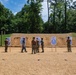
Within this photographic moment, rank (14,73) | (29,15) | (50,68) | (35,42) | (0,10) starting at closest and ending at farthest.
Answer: (14,73)
(50,68)
(35,42)
(29,15)
(0,10)

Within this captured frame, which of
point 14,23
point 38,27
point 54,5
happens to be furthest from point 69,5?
point 14,23

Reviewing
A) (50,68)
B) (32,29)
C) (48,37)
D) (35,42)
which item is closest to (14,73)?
(50,68)

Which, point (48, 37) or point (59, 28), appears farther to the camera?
point (59, 28)

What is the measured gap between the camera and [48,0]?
84.6 metres

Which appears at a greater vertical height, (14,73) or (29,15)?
(29,15)

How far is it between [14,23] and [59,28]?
55.6ft

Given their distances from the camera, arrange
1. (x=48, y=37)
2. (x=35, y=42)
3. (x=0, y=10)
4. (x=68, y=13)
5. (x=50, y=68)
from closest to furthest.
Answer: (x=50, y=68) < (x=35, y=42) < (x=48, y=37) < (x=68, y=13) < (x=0, y=10)

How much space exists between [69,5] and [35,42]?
5284cm

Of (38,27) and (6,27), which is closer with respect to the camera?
(38,27)

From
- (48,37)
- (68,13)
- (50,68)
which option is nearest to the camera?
(50,68)

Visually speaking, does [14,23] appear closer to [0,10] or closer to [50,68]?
[0,10]

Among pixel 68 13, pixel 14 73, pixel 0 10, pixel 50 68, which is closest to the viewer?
pixel 14 73

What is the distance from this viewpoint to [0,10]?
103375 millimetres

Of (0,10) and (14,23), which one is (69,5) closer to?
(14,23)
